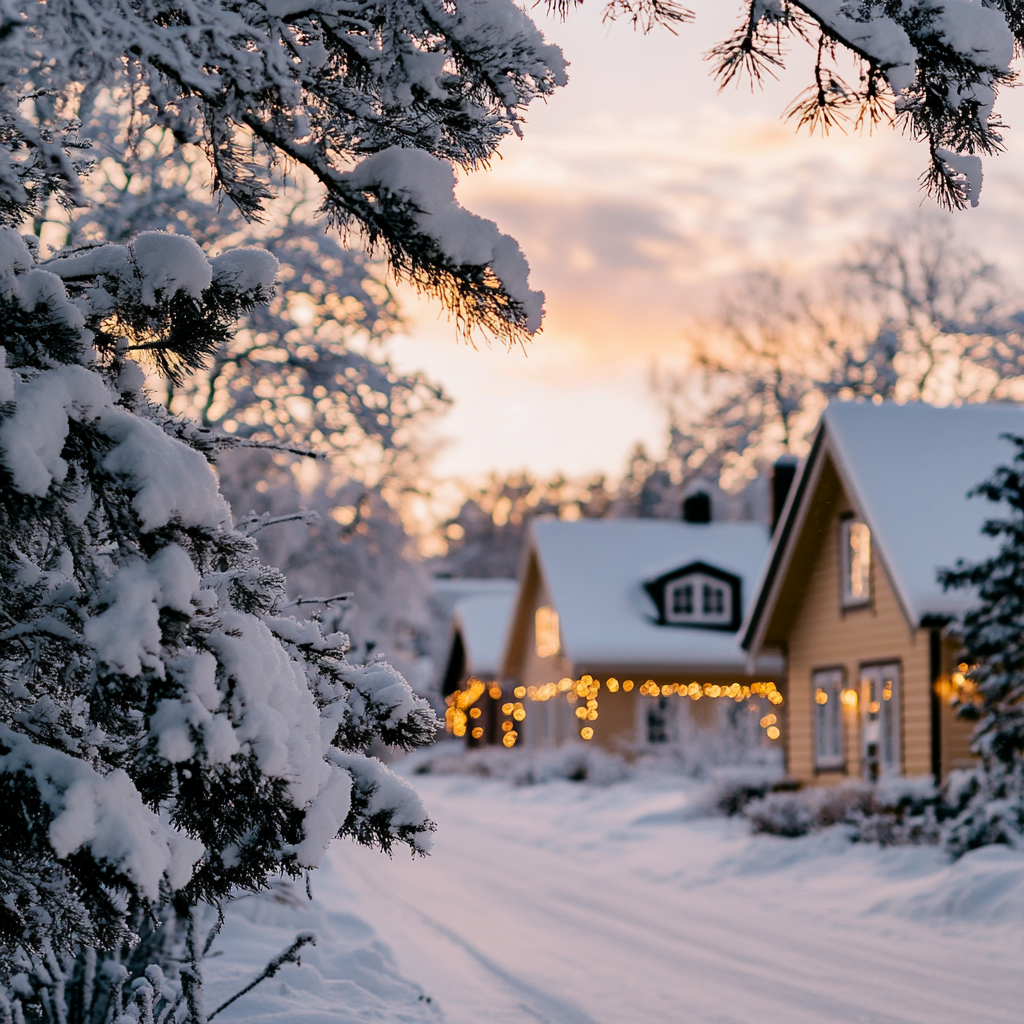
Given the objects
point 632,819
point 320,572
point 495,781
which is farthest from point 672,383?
point 632,819

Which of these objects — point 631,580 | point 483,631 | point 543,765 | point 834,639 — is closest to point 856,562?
point 834,639

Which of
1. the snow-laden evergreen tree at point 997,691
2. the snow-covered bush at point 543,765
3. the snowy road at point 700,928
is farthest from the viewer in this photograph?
the snow-covered bush at point 543,765

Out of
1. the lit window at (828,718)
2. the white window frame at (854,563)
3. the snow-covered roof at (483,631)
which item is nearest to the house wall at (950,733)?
the white window frame at (854,563)

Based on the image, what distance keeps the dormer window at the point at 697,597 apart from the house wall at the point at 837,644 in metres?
11.7

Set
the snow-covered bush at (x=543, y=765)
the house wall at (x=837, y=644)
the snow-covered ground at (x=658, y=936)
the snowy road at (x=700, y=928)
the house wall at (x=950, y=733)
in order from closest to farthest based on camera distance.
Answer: the snow-covered ground at (x=658, y=936) → the snowy road at (x=700, y=928) → the house wall at (x=950, y=733) → the house wall at (x=837, y=644) → the snow-covered bush at (x=543, y=765)

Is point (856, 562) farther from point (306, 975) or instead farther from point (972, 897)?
point (306, 975)

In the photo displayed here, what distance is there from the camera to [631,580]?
123ft

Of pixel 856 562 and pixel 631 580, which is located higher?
pixel 631 580

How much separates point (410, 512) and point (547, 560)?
8622 mm

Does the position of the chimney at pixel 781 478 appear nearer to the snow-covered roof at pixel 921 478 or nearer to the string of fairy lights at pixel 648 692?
the snow-covered roof at pixel 921 478

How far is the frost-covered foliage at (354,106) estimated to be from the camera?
3.24m

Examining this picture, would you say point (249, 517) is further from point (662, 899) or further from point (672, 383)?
point (672, 383)

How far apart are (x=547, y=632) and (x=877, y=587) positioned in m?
17.5

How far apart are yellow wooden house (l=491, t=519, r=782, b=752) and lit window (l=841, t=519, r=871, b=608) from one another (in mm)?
8538
